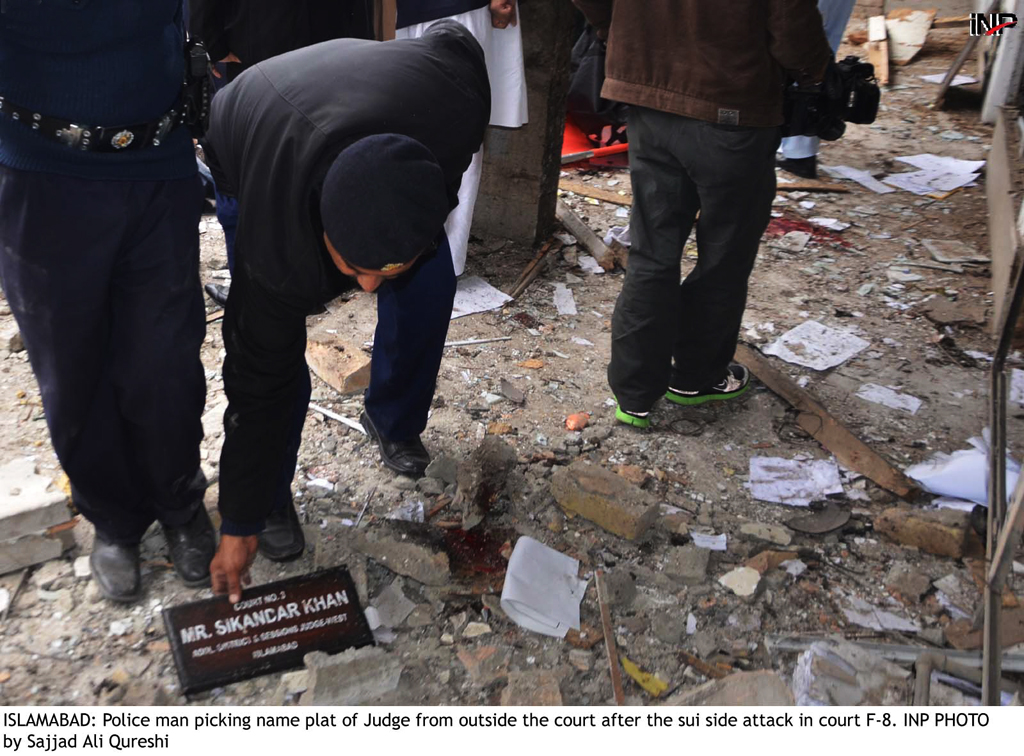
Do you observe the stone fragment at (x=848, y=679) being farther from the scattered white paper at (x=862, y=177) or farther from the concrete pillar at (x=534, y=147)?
the scattered white paper at (x=862, y=177)

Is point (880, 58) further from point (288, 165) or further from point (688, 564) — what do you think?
point (288, 165)

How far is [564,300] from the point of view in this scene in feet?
13.9

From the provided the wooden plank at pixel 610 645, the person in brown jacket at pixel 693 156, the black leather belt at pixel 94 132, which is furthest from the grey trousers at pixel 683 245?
the black leather belt at pixel 94 132

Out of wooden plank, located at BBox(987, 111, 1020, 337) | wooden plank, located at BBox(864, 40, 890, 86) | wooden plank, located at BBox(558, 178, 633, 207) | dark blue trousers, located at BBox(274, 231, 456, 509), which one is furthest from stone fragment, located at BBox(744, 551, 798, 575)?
wooden plank, located at BBox(864, 40, 890, 86)

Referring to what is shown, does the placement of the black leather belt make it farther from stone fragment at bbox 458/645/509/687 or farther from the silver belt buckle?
stone fragment at bbox 458/645/509/687

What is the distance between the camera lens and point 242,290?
1.92 m

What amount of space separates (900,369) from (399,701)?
2.70m

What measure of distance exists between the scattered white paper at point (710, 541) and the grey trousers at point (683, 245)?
2.17 ft

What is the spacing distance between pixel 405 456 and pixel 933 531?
5.65ft

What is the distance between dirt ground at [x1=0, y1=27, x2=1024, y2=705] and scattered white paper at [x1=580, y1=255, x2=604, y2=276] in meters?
0.05

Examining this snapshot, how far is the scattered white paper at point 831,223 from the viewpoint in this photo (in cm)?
518

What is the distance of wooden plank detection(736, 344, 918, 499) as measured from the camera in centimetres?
305

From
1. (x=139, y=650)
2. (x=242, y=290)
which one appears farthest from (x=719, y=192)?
(x=139, y=650)
